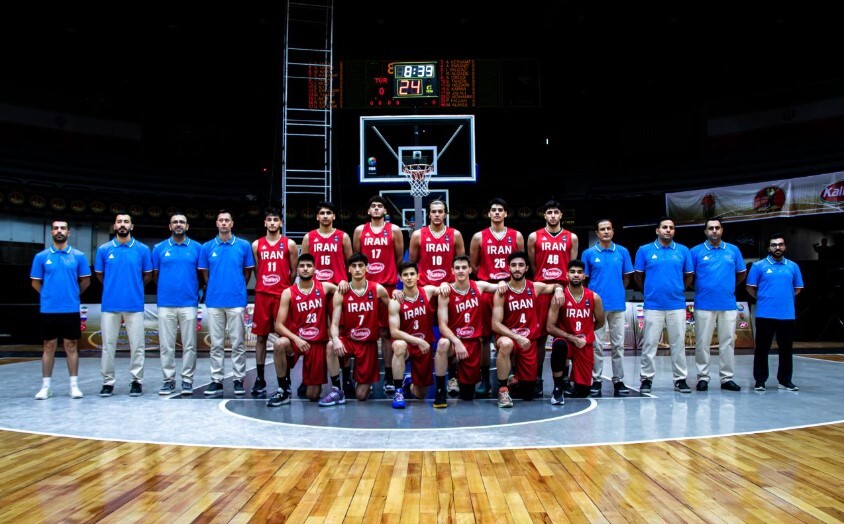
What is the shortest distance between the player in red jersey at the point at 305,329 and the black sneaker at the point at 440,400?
3.31 feet

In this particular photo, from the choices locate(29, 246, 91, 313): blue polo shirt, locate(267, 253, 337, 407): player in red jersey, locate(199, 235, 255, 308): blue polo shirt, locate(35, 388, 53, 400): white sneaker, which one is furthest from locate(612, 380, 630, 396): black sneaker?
locate(35, 388, 53, 400): white sneaker

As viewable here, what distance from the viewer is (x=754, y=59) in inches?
541

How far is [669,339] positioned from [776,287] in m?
1.22

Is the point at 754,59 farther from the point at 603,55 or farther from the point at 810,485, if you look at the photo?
the point at 810,485

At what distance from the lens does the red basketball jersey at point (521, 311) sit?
17.1 ft

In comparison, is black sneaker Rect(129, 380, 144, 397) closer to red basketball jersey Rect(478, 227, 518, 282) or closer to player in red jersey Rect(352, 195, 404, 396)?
player in red jersey Rect(352, 195, 404, 396)

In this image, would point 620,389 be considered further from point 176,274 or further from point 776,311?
point 176,274

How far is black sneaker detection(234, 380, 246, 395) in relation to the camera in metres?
5.51

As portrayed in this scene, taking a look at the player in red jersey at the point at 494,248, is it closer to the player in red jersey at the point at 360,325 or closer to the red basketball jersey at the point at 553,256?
the red basketball jersey at the point at 553,256

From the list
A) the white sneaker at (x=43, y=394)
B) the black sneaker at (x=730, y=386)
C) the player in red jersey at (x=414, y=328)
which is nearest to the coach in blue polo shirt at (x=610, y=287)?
the black sneaker at (x=730, y=386)

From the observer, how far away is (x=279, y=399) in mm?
5070

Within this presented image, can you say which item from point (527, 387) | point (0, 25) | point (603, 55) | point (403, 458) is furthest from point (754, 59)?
point (0, 25)

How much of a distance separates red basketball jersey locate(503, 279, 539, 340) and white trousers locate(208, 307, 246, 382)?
2.52m

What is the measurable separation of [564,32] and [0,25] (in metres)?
11.2
